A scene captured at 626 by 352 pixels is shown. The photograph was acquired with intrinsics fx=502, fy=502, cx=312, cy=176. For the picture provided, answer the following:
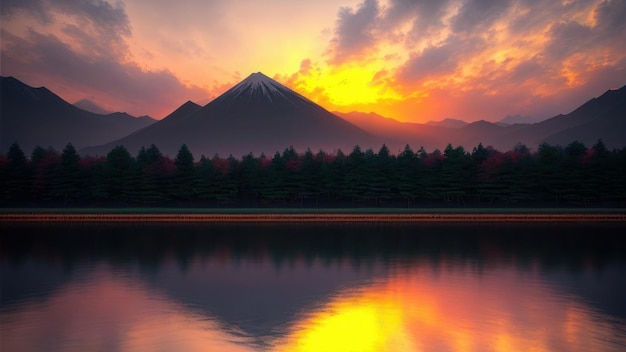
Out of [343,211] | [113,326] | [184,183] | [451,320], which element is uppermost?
[184,183]

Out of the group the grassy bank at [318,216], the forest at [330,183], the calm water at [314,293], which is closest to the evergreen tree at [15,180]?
the forest at [330,183]

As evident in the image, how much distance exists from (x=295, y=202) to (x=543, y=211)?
3177 centimetres

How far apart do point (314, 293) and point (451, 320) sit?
6.65 meters

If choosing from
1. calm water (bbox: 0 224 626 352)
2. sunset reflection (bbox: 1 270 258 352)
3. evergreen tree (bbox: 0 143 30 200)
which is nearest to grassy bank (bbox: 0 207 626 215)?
evergreen tree (bbox: 0 143 30 200)

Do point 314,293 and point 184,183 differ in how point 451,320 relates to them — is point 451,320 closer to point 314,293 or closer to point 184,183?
point 314,293

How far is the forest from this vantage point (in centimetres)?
6562

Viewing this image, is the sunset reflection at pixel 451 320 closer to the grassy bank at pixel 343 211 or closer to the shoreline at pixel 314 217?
the shoreline at pixel 314 217

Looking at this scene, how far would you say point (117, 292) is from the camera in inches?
896

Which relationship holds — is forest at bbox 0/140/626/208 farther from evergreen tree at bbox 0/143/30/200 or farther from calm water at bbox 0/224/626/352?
calm water at bbox 0/224/626/352

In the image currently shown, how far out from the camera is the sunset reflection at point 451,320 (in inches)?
614

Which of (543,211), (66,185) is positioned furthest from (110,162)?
(543,211)

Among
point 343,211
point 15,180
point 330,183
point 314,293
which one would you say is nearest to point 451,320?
point 314,293

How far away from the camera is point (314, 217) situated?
5584cm

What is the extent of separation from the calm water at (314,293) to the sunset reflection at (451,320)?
7 centimetres
